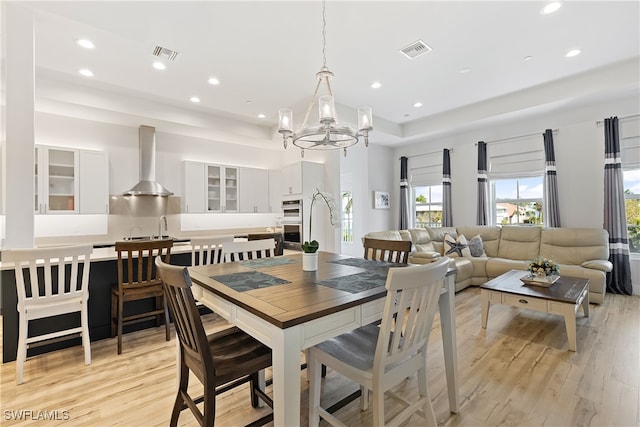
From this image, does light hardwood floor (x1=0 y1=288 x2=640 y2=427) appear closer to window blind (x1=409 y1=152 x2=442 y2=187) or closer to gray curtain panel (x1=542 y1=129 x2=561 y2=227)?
gray curtain panel (x1=542 y1=129 x2=561 y2=227)

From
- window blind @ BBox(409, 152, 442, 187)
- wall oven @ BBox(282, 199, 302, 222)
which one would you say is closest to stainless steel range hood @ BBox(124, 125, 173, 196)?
wall oven @ BBox(282, 199, 302, 222)

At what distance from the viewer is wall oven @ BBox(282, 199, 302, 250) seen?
5.32m

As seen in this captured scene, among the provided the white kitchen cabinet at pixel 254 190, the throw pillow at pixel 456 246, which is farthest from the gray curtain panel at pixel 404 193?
the white kitchen cabinet at pixel 254 190

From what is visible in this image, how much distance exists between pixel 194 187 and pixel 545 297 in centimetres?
536

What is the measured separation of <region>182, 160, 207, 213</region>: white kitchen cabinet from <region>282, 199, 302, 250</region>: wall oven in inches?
60.8

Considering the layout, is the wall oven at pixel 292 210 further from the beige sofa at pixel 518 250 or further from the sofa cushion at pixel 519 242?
the sofa cushion at pixel 519 242

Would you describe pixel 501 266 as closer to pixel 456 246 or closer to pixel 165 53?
pixel 456 246

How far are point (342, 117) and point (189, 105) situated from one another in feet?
8.55

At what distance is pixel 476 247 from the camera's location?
516 cm

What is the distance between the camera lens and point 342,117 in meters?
4.97

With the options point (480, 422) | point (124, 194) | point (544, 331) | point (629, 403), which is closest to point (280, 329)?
point (480, 422)

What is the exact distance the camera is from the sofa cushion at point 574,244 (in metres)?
4.26

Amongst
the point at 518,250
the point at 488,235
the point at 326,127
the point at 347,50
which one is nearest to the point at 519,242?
the point at 518,250

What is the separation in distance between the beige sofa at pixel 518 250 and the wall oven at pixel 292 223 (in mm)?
1308
